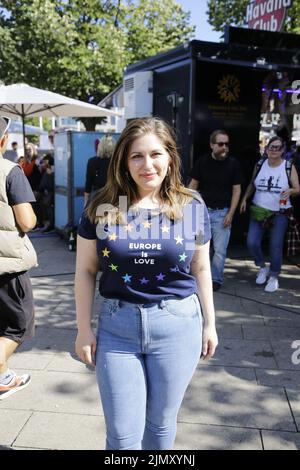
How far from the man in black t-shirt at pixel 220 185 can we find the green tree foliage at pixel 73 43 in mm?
13642

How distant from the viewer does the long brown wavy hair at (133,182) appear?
6.56 ft

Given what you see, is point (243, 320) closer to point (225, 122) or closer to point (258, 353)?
point (258, 353)

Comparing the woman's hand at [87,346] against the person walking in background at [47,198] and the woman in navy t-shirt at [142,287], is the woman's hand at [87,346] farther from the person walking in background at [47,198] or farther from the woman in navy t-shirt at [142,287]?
the person walking in background at [47,198]

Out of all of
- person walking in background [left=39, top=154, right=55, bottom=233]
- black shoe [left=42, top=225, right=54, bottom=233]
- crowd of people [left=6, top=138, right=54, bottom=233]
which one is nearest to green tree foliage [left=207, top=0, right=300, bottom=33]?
crowd of people [left=6, top=138, right=54, bottom=233]

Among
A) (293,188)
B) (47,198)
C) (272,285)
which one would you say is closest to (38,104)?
(47,198)

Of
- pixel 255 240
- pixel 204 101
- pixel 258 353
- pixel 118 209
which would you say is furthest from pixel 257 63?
pixel 118 209

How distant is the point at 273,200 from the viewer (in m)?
5.52

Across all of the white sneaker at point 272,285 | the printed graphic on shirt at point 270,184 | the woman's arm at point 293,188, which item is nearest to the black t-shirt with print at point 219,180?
the printed graphic on shirt at point 270,184

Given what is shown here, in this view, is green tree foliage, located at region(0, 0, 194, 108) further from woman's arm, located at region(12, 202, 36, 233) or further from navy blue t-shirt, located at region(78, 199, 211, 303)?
navy blue t-shirt, located at region(78, 199, 211, 303)

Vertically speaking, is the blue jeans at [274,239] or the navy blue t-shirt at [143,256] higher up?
the navy blue t-shirt at [143,256]

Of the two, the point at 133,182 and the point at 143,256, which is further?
the point at 133,182

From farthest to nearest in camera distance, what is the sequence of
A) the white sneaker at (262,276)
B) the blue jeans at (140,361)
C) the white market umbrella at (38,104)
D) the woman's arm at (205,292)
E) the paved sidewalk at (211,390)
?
the white market umbrella at (38,104), the white sneaker at (262,276), the paved sidewalk at (211,390), the woman's arm at (205,292), the blue jeans at (140,361)

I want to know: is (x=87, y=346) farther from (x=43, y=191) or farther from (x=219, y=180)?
(x=43, y=191)

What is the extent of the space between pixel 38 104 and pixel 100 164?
3.90 metres
